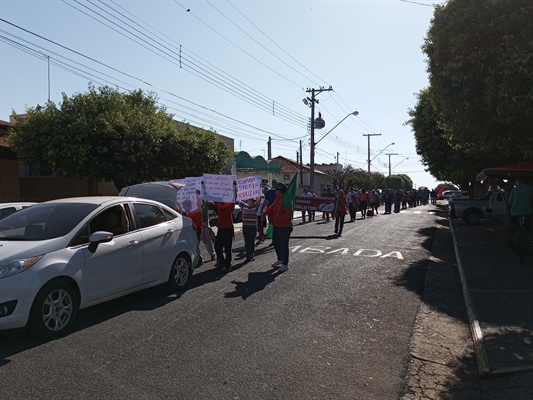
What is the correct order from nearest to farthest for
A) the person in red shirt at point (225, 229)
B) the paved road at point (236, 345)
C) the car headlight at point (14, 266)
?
1. the paved road at point (236, 345)
2. the car headlight at point (14, 266)
3. the person in red shirt at point (225, 229)

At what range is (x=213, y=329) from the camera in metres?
Answer: 6.55

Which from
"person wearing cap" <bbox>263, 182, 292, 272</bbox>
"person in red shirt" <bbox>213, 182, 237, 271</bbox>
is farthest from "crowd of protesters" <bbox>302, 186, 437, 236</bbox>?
"person in red shirt" <bbox>213, 182, 237, 271</bbox>

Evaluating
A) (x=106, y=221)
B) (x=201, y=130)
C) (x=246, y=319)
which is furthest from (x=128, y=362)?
(x=201, y=130)

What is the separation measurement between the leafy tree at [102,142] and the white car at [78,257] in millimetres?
12787

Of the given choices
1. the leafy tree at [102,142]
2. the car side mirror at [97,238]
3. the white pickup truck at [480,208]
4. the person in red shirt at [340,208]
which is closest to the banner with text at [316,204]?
the person in red shirt at [340,208]

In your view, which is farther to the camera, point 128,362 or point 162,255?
point 162,255

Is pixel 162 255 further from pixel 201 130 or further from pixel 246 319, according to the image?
pixel 201 130

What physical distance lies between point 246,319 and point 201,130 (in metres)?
19.2

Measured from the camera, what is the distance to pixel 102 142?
2080cm

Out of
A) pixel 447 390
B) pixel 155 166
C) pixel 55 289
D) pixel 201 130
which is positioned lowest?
pixel 447 390

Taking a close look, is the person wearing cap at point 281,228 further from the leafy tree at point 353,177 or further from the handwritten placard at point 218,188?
the leafy tree at point 353,177

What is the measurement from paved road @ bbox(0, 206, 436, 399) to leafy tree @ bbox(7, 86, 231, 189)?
12145 millimetres

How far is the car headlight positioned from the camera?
5.72 meters

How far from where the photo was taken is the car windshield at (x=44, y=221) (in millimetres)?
6609
